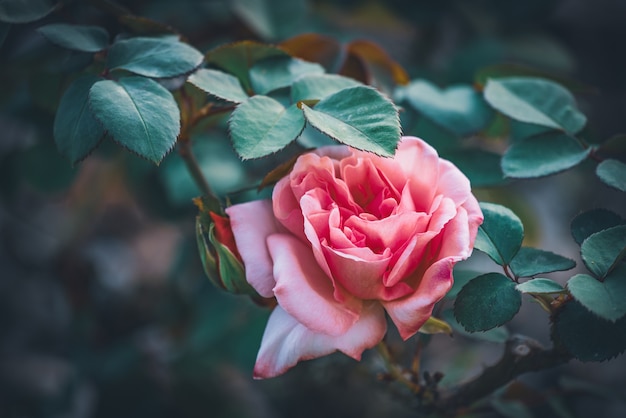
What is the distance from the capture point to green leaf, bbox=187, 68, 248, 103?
0.45 metres

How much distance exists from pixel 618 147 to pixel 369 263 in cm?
28

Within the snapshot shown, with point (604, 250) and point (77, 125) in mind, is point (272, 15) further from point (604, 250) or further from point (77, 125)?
point (604, 250)

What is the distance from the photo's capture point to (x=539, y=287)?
1.28 feet

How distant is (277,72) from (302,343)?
0.86ft

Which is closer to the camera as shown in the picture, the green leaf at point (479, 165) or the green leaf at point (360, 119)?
the green leaf at point (360, 119)

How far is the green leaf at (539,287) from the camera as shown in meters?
0.38

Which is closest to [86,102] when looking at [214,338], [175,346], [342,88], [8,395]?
[342,88]

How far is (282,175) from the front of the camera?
459 millimetres

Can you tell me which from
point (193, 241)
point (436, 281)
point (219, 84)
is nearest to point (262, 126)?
point (219, 84)

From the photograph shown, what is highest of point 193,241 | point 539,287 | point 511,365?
point 539,287

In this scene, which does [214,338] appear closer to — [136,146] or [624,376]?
[136,146]

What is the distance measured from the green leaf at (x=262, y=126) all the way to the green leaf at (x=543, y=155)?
0.20 m

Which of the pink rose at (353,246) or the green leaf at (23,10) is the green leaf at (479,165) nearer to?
the pink rose at (353,246)

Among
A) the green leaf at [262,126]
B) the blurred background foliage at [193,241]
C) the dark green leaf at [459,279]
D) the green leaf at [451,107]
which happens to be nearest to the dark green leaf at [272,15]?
the blurred background foliage at [193,241]
